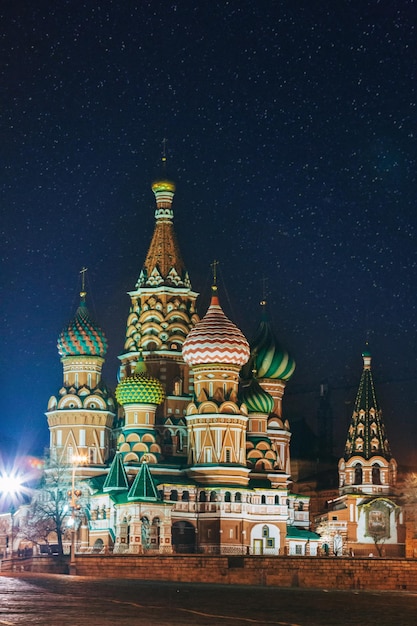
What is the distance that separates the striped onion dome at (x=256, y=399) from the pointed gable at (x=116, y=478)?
734 centimetres

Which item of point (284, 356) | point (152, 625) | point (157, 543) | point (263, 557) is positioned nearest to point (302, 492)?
point (284, 356)

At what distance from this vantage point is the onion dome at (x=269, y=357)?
188 feet

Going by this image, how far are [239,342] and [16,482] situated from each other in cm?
1088

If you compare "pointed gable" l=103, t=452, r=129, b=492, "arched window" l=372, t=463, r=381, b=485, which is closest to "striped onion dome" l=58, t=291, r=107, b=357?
"pointed gable" l=103, t=452, r=129, b=492

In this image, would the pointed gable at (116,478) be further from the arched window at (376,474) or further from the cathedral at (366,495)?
the arched window at (376,474)

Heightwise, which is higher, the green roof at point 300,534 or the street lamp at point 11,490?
the street lamp at point 11,490

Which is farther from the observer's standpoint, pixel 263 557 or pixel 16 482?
pixel 16 482

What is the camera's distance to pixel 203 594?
24.1 meters

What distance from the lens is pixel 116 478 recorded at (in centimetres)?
4819

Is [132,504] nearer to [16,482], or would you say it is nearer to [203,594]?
[16,482]

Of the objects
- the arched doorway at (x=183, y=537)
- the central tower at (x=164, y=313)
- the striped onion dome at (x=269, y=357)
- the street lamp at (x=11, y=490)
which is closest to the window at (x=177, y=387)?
the central tower at (x=164, y=313)

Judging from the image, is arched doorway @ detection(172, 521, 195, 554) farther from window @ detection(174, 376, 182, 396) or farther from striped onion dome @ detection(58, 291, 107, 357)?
striped onion dome @ detection(58, 291, 107, 357)

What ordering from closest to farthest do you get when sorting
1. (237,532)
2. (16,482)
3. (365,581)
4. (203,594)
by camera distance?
(203,594), (365,581), (237,532), (16,482)

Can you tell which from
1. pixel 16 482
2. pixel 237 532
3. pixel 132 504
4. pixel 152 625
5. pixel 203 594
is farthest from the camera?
pixel 16 482
